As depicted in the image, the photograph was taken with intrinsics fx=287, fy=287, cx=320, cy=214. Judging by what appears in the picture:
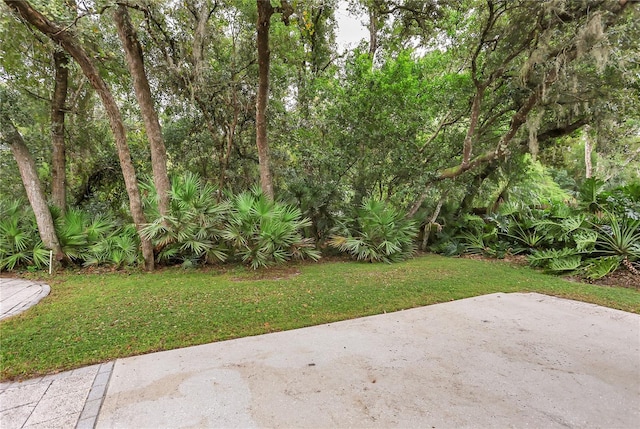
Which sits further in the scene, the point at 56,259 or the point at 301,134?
the point at 301,134

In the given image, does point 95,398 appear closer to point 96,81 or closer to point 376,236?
point 96,81

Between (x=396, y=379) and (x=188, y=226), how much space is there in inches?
178

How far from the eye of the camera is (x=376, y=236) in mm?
6875

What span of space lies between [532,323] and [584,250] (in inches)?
132

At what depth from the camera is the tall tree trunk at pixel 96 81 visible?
13.6ft

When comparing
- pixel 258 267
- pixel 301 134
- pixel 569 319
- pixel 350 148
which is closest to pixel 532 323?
pixel 569 319

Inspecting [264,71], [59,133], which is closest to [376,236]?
[264,71]

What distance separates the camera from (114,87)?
755 centimetres

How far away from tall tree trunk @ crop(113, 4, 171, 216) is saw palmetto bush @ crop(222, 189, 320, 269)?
1319mm

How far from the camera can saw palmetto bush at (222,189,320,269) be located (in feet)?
18.4

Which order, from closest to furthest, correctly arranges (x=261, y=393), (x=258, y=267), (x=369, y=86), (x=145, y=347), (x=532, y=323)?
(x=261, y=393) → (x=145, y=347) → (x=532, y=323) → (x=258, y=267) → (x=369, y=86)

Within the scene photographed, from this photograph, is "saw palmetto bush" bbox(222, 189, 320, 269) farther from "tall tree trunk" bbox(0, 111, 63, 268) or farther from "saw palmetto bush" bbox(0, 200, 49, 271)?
"saw palmetto bush" bbox(0, 200, 49, 271)

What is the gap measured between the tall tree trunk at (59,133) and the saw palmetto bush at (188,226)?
2547 mm

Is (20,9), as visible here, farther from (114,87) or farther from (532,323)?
(532,323)
